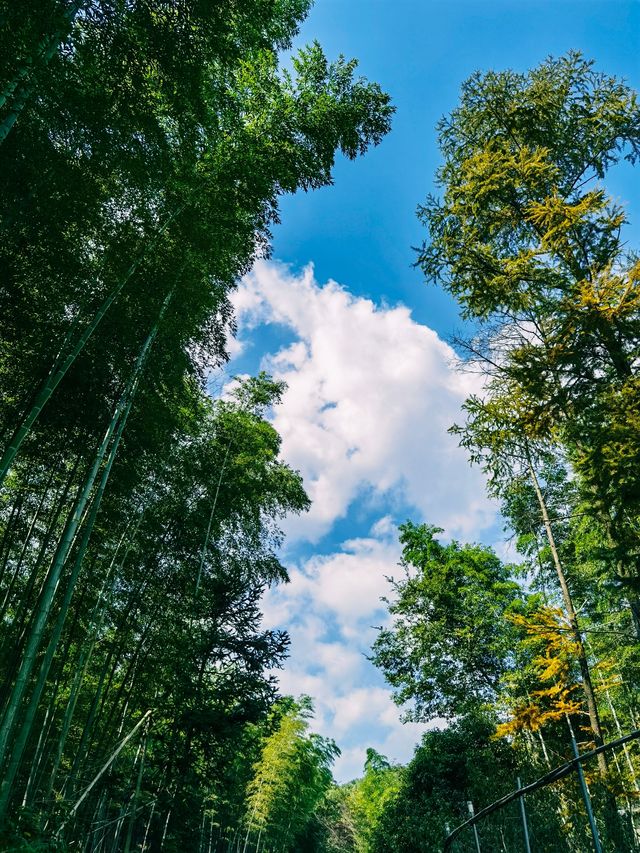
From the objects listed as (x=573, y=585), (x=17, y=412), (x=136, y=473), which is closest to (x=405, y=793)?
(x=573, y=585)

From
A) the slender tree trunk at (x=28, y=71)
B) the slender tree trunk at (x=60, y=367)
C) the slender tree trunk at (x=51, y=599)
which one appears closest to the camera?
the slender tree trunk at (x=28, y=71)

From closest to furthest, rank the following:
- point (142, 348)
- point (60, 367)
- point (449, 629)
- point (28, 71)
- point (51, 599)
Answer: point (28, 71)
point (51, 599)
point (60, 367)
point (142, 348)
point (449, 629)

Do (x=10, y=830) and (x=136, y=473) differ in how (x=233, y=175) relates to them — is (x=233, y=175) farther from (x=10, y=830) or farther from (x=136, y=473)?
(x=10, y=830)

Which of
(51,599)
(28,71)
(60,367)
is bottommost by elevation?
(51,599)

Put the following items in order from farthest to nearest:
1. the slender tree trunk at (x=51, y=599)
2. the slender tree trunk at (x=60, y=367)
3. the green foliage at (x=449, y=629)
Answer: the green foliage at (x=449, y=629) → the slender tree trunk at (x=60, y=367) → the slender tree trunk at (x=51, y=599)

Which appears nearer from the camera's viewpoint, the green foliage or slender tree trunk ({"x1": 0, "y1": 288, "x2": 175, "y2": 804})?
slender tree trunk ({"x1": 0, "y1": 288, "x2": 175, "y2": 804})

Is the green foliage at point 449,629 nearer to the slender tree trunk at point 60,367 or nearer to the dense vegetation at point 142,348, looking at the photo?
the dense vegetation at point 142,348

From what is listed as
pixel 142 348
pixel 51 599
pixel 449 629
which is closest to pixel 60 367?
pixel 142 348

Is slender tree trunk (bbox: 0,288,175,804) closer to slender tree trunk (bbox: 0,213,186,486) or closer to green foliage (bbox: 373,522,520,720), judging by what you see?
slender tree trunk (bbox: 0,213,186,486)

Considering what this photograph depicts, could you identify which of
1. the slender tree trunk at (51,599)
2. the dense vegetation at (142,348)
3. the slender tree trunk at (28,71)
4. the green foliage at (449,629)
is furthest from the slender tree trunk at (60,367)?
the green foliage at (449,629)

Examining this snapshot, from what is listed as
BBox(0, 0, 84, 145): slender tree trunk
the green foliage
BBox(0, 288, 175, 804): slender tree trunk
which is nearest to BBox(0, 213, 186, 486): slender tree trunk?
BBox(0, 288, 175, 804): slender tree trunk

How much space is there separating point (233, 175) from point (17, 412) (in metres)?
3.64

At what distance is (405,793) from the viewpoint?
11.7 m

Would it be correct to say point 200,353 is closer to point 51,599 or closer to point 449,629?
point 51,599
